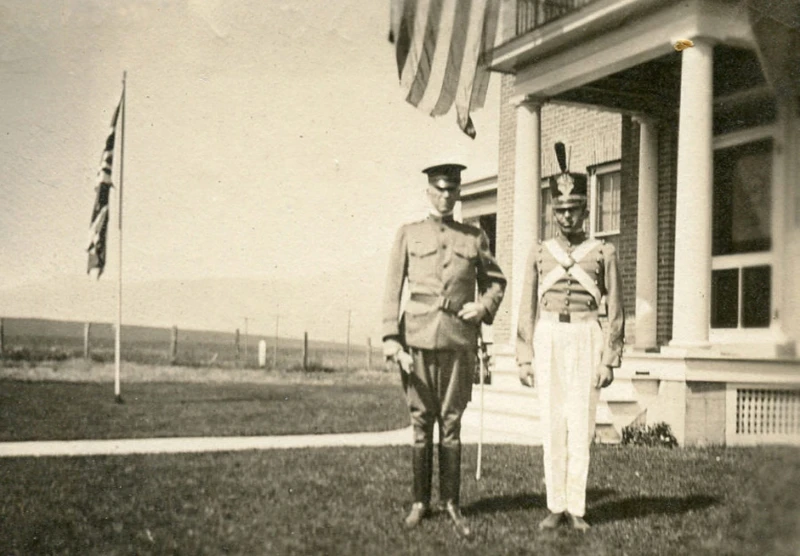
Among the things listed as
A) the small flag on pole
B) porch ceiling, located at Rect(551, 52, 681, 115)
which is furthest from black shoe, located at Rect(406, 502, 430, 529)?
porch ceiling, located at Rect(551, 52, 681, 115)

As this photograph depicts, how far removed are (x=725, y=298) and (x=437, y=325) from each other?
19.1 feet

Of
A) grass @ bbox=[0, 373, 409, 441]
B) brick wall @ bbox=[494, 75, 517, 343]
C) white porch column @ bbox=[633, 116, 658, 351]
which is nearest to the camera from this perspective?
grass @ bbox=[0, 373, 409, 441]

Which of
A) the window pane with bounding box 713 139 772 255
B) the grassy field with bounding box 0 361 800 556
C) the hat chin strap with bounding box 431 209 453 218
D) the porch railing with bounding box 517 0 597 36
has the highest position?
the porch railing with bounding box 517 0 597 36

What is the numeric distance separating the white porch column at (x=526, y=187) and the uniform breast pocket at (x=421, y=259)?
5127mm

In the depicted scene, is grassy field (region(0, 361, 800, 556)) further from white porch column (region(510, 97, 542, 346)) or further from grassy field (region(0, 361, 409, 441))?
white porch column (region(510, 97, 542, 346))

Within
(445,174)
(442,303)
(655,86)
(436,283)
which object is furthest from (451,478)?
(655,86)

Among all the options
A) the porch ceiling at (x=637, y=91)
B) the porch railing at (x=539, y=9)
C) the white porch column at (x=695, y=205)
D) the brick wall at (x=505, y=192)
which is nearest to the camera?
the white porch column at (x=695, y=205)

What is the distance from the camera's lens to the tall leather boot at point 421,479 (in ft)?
15.3

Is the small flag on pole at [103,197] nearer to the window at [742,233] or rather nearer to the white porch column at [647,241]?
the white porch column at [647,241]

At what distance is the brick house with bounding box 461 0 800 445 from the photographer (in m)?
7.65

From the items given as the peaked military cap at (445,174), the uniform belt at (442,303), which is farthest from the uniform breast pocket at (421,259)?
the peaked military cap at (445,174)

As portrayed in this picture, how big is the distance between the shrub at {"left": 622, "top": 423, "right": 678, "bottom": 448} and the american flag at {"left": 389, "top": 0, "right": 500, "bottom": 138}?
331 centimetres

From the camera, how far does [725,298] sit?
30.4ft

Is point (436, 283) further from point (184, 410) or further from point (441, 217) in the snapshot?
point (184, 410)
